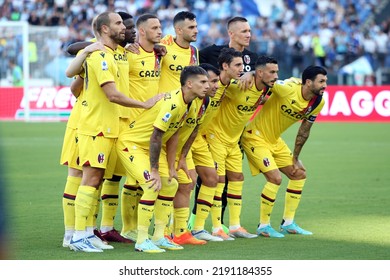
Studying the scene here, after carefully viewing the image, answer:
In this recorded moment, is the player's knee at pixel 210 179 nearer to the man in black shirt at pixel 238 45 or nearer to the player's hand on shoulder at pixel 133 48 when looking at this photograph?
the man in black shirt at pixel 238 45

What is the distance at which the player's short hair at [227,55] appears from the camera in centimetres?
905

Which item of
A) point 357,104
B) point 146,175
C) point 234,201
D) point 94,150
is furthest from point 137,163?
point 357,104

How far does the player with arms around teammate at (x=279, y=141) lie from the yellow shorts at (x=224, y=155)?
0.24 m

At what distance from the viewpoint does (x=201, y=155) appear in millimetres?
9367

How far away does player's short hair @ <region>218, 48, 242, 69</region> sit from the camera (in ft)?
29.7

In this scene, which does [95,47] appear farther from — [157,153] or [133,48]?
[157,153]

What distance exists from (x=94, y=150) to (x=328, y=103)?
67.1ft

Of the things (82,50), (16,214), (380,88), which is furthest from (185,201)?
(380,88)

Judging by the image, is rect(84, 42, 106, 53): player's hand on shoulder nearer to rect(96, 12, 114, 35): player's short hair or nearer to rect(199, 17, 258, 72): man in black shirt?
rect(96, 12, 114, 35): player's short hair

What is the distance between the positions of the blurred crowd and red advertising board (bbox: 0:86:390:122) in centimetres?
403

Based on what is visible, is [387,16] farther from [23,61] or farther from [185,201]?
[185,201]

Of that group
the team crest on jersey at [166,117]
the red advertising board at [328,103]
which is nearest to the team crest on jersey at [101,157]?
the team crest on jersey at [166,117]

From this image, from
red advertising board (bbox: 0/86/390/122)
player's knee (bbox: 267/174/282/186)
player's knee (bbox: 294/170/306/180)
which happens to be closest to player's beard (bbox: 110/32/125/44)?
player's knee (bbox: 267/174/282/186)
